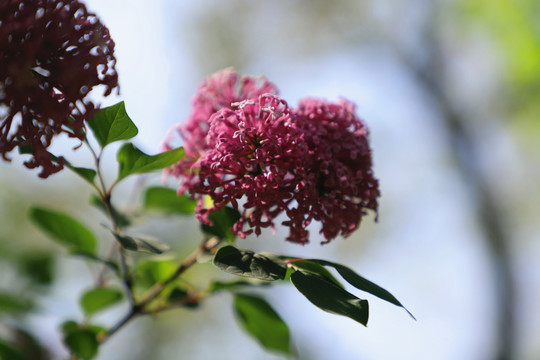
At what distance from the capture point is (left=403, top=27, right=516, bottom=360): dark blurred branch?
4.71 metres

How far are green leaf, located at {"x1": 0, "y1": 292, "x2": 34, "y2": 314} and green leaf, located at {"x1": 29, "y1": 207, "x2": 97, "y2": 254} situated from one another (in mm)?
195

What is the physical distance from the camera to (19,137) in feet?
2.20

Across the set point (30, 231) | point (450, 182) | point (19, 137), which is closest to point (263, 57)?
point (450, 182)

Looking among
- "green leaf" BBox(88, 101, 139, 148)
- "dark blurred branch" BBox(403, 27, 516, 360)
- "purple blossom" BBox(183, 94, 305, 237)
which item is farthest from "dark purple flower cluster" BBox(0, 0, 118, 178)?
"dark blurred branch" BBox(403, 27, 516, 360)

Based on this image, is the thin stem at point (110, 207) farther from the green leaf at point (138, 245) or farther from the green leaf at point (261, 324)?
the green leaf at point (261, 324)

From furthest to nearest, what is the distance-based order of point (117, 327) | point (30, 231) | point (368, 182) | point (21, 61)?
point (30, 231) < point (117, 327) < point (368, 182) < point (21, 61)

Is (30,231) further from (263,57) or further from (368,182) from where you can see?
(368,182)

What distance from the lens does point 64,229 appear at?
1143 mm

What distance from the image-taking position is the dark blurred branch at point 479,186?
4711 mm

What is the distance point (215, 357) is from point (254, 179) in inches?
243

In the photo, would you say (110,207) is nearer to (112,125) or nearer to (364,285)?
(112,125)

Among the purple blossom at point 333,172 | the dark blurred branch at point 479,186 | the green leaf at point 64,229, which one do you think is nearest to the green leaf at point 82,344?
the green leaf at point 64,229

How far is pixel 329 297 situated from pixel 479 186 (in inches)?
198

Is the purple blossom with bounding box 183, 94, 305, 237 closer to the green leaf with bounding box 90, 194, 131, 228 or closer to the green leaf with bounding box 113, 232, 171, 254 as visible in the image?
the green leaf with bounding box 113, 232, 171, 254
